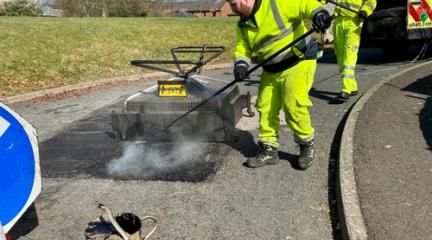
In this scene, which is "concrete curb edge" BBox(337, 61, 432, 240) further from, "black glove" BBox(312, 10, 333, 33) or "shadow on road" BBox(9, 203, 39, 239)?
"shadow on road" BBox(9, 203, 39, 239)

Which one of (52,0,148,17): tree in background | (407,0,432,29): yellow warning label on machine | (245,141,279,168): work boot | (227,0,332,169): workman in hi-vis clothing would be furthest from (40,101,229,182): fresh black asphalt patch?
(52,0,148,17): tree in background

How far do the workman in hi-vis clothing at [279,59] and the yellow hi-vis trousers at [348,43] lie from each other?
289 cm

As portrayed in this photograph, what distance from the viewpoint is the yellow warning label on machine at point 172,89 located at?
5.03 metres

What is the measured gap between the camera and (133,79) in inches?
428

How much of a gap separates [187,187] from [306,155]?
1.19m

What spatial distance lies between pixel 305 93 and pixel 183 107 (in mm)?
1416

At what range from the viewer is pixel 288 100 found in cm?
414

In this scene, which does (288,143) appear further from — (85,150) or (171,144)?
(85,150)

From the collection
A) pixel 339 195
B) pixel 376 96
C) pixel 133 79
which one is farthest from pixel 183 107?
pixel 133 79

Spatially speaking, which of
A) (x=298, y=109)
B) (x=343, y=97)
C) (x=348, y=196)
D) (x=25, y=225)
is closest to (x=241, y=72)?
(x=298, y=109)

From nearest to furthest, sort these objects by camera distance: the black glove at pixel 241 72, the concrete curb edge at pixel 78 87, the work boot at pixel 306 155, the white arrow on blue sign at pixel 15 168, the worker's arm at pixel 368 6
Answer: the white arrow on blue sign at pixel 15 168
the black glove at pixel 241 72
the work boot at pixel 306 155
the worker's arm at pixel 368 6
the concrete curb edge at pixel 78 87

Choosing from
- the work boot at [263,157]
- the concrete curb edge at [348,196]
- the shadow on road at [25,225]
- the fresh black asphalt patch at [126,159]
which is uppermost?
the concrete curb edge at [348,196]

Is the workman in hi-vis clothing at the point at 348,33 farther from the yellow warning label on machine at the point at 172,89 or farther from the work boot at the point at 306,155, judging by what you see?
the yellow warning label on machine at the point at 172,89

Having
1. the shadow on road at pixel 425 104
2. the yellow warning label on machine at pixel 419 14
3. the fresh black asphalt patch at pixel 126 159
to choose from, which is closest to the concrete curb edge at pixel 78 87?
the fresh black asphalt patch at pixel 126 159
